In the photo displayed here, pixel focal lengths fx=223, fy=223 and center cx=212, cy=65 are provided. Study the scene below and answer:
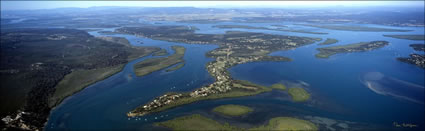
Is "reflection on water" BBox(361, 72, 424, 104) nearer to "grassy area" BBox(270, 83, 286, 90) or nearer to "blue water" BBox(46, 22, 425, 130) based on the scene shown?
"blue water" BBox(46, 22, 425, 130)

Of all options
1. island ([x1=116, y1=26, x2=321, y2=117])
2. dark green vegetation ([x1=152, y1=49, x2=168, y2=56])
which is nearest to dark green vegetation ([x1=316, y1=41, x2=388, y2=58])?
island ([x1=116, y1=26, x2=321, y2=117])

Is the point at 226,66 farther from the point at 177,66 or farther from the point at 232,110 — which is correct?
the point at 232,110

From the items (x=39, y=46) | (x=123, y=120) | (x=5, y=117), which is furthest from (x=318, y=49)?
(x=39, y=46)

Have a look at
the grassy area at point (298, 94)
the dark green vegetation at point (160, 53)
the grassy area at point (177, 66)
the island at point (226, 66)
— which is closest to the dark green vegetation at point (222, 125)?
the island at point (226, 66)

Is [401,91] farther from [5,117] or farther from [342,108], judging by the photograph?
[5,117]

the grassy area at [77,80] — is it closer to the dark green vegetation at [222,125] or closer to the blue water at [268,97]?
the blue water at [268,97]

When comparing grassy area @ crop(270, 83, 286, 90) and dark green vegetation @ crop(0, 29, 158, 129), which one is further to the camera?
grassy area @ crop(270, 83, 286, 90)
